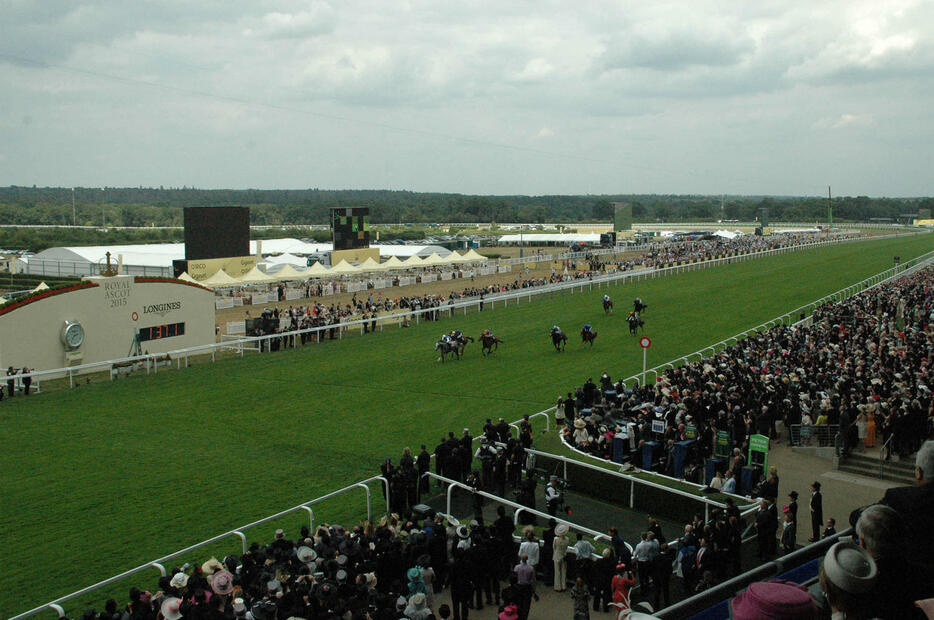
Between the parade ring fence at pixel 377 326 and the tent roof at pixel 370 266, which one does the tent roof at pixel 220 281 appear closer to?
the parade ring fence at pixel 377 326

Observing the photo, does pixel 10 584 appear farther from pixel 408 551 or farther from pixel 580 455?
pixel 580 455

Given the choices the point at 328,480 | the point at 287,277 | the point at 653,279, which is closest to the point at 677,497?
the point at 328,480

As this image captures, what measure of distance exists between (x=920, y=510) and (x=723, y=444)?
31.2 feet

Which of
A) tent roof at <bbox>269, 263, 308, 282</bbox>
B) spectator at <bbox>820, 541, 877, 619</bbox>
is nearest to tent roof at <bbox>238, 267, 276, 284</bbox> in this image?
tent roof at <bbox>269, 263, 308, 282</bbox>

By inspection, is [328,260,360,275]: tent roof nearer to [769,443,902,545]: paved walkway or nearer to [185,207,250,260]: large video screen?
[185,207,250,260]: large video screen

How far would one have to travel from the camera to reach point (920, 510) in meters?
2.98

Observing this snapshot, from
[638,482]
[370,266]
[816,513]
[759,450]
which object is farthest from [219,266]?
[816,513]

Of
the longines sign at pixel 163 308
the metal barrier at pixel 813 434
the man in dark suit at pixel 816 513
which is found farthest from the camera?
the longines sign at pixel 163 308

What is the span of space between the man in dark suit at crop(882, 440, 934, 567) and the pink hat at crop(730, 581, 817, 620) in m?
0.84

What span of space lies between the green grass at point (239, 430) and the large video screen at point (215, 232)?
18.0 meters

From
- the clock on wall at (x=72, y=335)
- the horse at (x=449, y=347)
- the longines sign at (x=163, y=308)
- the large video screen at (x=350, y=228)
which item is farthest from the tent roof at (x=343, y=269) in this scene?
the clock on wall at (x=72, y=335)

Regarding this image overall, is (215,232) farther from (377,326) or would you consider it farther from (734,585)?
(734,585)

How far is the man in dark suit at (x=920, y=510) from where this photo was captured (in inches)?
115

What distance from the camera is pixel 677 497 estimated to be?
1052 cm
